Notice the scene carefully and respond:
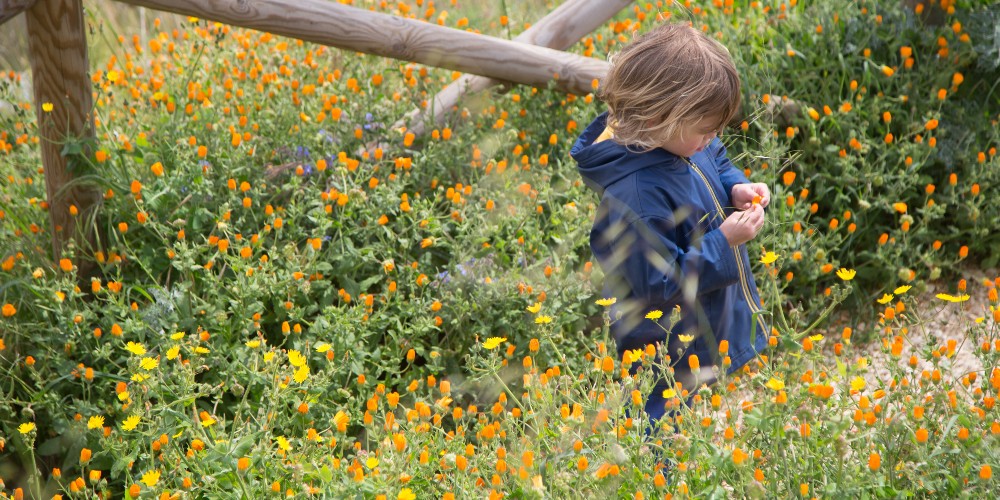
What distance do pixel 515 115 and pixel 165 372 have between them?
78.2 inches

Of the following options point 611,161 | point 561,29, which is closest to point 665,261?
point 611,161

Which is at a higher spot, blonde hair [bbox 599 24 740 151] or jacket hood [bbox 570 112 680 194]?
blonde hair [bbox 599 24 740 151]

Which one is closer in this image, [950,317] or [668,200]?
[668,200]

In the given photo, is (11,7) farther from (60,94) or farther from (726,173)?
(726,173)

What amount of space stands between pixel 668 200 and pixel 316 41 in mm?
1792

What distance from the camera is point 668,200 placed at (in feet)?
7.88

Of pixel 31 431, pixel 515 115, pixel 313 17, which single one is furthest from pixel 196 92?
pixel 31 431

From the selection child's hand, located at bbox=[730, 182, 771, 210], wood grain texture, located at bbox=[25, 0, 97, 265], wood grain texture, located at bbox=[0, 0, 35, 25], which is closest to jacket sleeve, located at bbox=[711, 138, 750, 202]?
child's hand, located at bbox=[730, 182, 771, 210]

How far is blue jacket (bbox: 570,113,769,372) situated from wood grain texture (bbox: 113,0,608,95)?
1311 mm

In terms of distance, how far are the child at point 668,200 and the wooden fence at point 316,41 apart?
140cm

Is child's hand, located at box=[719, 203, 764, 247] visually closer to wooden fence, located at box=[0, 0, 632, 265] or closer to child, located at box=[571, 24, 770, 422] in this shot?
child, located at box=[571, 24, 770, 422]

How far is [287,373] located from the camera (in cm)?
256

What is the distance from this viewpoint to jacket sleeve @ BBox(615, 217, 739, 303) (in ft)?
7.63

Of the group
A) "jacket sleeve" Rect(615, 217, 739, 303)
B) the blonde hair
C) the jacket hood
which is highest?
the blonde hair
